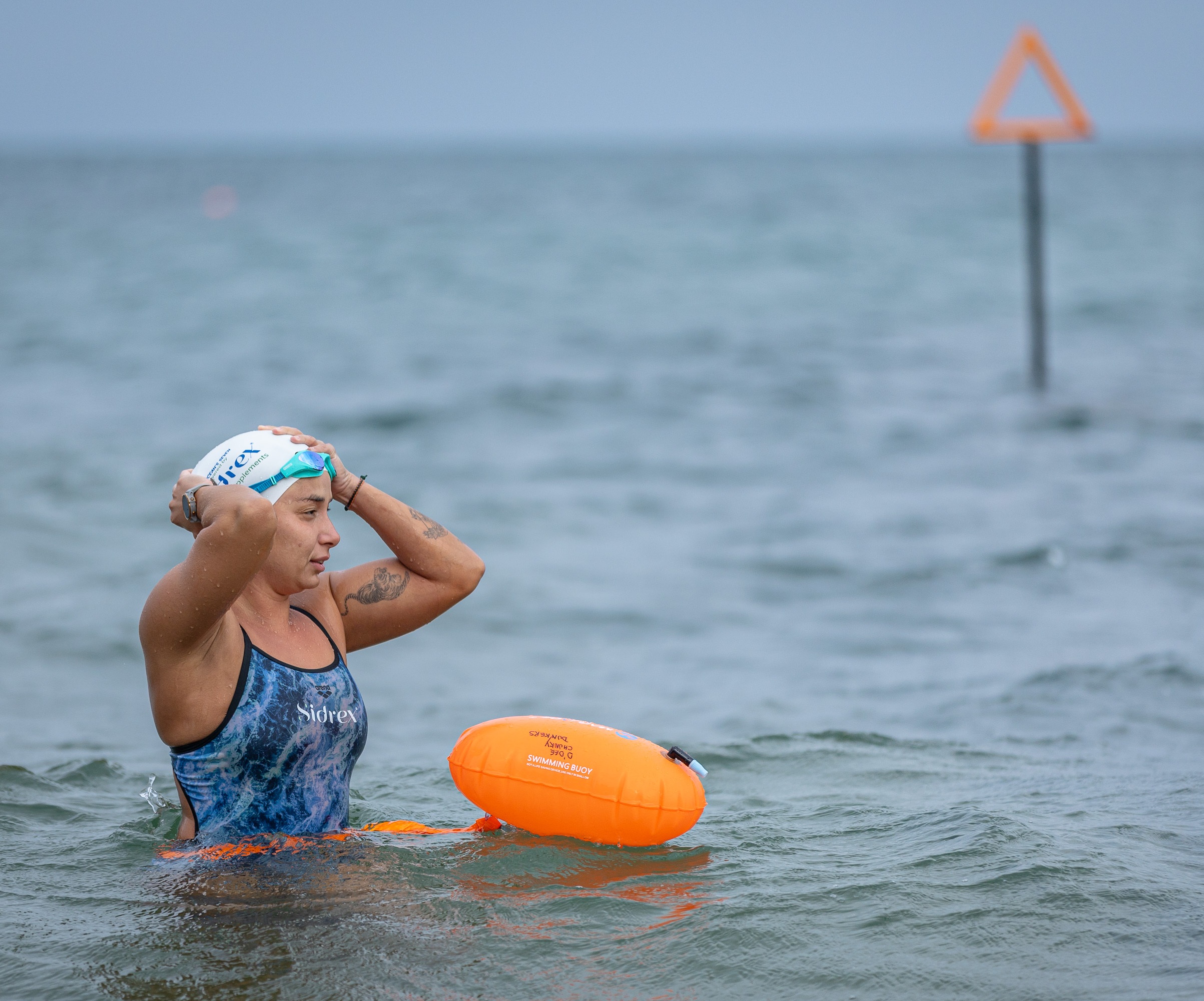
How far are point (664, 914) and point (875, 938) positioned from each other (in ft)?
2.29

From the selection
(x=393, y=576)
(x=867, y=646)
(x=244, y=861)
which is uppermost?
(x=393, y=576)

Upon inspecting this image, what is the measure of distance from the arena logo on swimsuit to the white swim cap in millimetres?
696

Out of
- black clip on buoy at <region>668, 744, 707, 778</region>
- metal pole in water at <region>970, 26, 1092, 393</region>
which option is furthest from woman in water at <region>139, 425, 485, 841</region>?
metal pole in water at <region>970, 26, 1092, 393</region>

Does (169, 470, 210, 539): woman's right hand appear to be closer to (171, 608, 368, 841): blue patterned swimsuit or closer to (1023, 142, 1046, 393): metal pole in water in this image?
(171, 608, 368, 841): blue patterned swimsuit

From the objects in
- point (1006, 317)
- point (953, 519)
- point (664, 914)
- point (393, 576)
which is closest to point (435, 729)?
point (393, 576)

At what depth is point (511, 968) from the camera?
3955mm

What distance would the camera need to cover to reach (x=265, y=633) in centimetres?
424

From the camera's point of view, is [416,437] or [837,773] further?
[416,437]

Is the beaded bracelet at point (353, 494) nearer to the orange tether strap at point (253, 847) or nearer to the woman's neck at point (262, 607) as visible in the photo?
the woman's neck at point (262, 607)

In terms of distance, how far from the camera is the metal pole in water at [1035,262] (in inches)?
739

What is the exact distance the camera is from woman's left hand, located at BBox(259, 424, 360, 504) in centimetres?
419

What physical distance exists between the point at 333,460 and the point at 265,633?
618 millimetres

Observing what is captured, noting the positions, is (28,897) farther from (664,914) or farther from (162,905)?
(664,914)

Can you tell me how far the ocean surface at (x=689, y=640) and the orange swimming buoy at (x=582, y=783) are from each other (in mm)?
176
